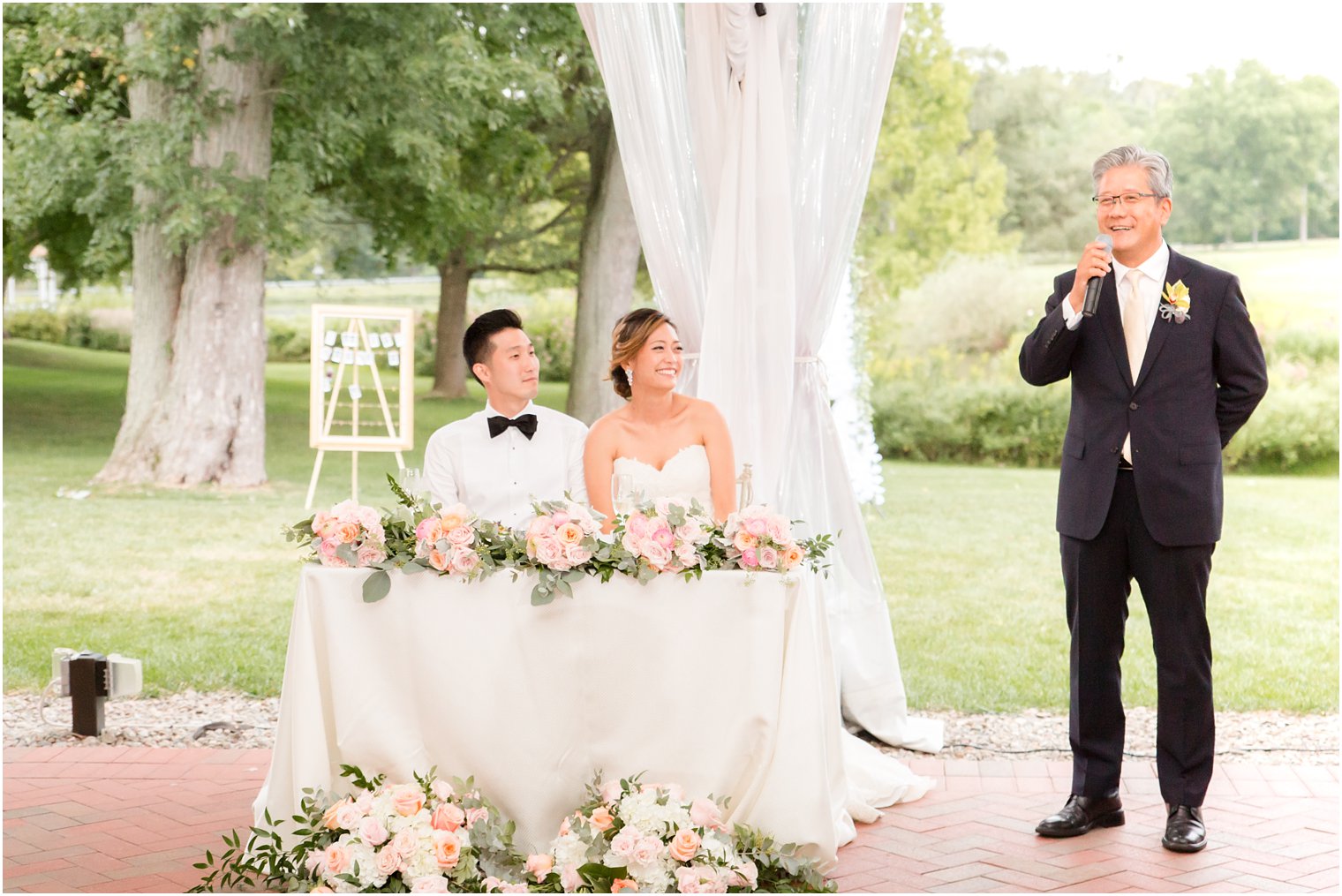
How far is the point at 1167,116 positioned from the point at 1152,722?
11803 mm

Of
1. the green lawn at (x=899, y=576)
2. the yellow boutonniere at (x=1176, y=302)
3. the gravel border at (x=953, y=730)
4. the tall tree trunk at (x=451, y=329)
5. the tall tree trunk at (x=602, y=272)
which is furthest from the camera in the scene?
the tall tree trunk at (x=451, y=329)

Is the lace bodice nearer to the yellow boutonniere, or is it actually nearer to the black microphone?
the black microphone

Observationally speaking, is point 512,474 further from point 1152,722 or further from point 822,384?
point 1152,722

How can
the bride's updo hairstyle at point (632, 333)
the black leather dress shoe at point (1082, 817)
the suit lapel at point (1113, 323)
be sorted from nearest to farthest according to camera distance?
the suit lapel at point (1113, 323), the black leather dress shoe at point (1082, 817), the bride's updo hairstyle at point (632, 333)

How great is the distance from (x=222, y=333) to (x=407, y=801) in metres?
8.47

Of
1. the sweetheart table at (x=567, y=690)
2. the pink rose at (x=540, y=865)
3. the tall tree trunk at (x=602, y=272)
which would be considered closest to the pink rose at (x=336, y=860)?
the sweetheart table at (x=567, y=690)

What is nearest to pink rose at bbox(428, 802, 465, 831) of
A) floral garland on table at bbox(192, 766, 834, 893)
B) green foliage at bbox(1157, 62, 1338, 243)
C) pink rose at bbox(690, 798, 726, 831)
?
floral garland on table at bbox(192, 766, 834, 893)

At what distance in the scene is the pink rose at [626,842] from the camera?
287 cm

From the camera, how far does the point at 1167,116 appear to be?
50.4ft

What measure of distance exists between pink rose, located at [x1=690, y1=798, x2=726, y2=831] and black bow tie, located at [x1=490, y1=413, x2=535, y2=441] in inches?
49.2

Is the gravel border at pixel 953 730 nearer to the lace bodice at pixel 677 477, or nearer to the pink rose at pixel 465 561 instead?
the lace bodice at pixel 677 477

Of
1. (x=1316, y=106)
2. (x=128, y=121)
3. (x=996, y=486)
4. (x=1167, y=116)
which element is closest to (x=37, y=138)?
(x=128, y=121)

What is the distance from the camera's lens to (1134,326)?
11.5 ft

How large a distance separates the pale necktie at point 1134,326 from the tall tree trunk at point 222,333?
8.36m
